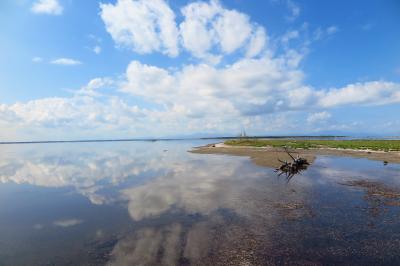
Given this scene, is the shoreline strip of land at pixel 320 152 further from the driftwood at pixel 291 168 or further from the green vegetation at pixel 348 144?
the driftwood at pixel 291 168

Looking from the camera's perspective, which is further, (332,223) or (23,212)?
(23,212)

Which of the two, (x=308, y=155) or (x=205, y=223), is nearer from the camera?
(x=205, y=223)

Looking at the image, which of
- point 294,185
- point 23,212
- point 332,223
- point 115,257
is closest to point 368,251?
point 332,223

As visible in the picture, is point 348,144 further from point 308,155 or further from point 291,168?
point 291,168

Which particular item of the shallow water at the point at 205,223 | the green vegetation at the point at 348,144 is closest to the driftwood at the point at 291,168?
the shallow water at the point at 205,223

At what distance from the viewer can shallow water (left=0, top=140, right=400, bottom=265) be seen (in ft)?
37.6

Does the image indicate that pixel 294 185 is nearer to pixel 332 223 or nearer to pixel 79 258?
pixel 332 223

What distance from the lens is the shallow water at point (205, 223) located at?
11445mm

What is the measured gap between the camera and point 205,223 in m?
15.3

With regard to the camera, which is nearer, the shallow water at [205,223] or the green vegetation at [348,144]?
the shallow water at [205,223]

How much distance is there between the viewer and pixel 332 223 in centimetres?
1505

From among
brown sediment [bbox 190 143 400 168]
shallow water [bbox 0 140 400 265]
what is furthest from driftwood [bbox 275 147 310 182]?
shallow water [bbox 0 140 400 265]

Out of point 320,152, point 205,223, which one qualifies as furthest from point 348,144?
point 205,223

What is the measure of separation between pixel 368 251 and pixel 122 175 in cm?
2798
